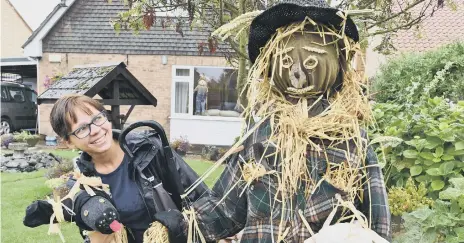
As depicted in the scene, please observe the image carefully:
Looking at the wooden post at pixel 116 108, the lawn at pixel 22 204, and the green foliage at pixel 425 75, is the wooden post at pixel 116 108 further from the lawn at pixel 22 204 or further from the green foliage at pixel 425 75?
the green foliage at pixel 425 75

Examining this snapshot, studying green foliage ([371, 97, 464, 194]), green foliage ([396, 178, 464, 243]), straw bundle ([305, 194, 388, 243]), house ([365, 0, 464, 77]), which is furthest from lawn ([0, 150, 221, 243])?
house ([365, 0, 464, 77])

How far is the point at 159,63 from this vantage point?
12.3 metres

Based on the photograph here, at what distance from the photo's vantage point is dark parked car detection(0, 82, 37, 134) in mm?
14562

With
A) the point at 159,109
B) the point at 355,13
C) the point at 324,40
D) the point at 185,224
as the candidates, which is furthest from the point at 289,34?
the point at 159,109

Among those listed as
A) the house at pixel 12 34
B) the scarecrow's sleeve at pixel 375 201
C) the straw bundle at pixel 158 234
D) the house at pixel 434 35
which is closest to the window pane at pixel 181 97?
the house at pixel 434 35

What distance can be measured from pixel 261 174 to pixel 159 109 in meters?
10.7

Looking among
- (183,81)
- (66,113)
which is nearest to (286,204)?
(66,113)

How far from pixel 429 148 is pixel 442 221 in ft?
2.20

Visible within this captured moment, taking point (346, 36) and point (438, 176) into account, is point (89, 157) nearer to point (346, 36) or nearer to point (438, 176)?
point (346, 36)

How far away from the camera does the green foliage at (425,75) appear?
645cm

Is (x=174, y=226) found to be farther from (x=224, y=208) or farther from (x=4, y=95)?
(x=4, y=95)

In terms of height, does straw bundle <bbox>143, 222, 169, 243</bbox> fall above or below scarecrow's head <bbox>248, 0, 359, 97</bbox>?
below

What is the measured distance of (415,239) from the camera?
2686mm

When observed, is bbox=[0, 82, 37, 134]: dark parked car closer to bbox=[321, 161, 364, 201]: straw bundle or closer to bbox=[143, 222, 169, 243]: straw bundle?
bbox=[143, 222, 169, 243]: straw bundle
